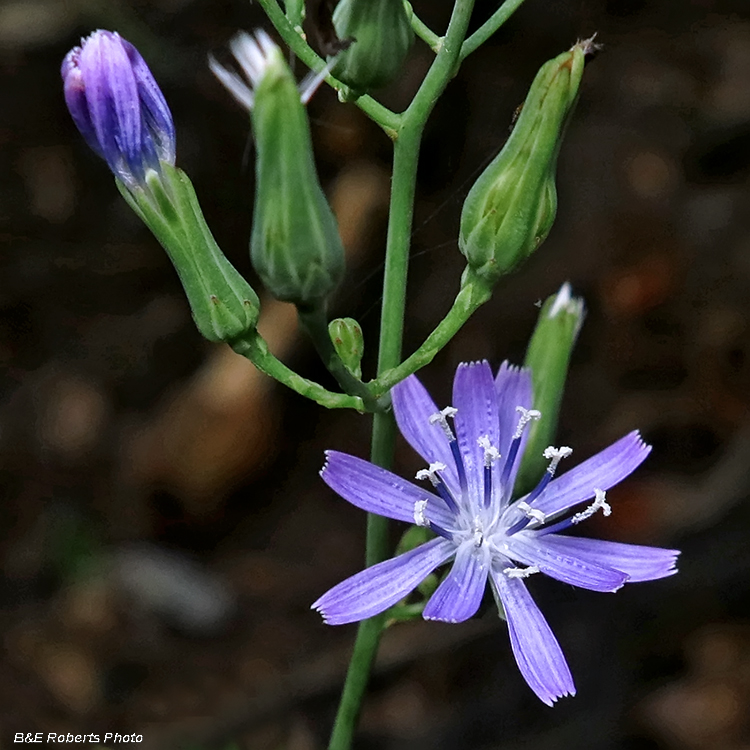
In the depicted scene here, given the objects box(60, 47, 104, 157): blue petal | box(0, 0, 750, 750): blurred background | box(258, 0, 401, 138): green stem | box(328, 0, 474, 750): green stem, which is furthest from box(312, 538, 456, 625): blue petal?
box(0, 0, 750, 750): blurred background

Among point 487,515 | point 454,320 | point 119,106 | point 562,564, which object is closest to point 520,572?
point 562,564

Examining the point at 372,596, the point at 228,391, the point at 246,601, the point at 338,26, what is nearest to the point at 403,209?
the point at 338,26

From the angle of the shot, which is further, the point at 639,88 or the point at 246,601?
the point at 639,88

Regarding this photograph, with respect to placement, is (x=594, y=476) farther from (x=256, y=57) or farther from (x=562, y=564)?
(x=256, y=57)

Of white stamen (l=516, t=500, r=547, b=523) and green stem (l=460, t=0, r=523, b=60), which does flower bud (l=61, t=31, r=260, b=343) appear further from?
white stamen (l=516, t=500, r=547, b=523)

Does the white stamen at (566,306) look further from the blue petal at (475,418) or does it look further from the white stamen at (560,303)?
the blue petal at (475,418)

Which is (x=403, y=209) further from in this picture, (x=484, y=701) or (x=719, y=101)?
(x=719, y=101)
